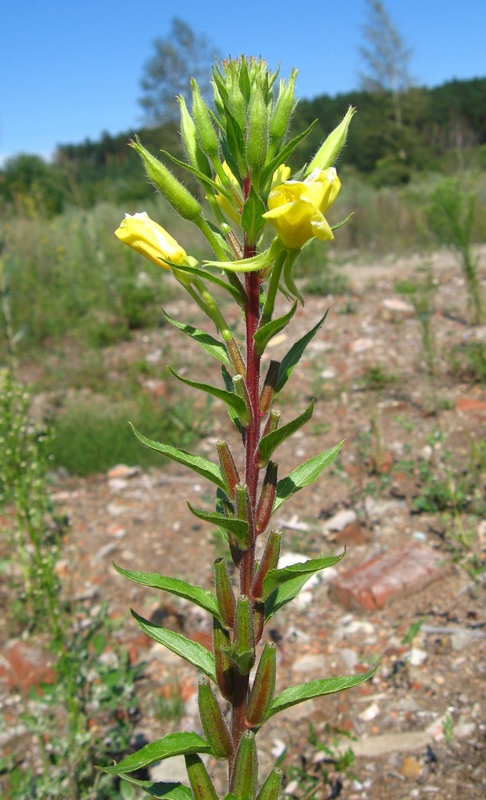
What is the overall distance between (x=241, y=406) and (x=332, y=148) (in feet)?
1.59

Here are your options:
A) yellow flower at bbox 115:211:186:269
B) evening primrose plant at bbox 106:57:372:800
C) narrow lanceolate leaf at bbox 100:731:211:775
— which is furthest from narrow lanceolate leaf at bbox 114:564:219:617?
yellow flower at bbox 115:211:186:269

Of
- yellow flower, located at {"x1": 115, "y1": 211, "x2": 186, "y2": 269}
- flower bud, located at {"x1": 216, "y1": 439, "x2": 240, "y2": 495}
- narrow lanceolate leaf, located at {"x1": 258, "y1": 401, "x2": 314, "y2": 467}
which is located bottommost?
flower bud, located at {"x1": 216, "y1": 439, "x2": 240, "y2": 495}

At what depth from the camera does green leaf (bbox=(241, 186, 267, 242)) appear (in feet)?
3.51

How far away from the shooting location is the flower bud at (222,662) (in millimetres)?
1181

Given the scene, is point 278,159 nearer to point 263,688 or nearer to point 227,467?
point 227,467

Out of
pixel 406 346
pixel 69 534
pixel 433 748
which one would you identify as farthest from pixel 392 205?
pixel 433 748

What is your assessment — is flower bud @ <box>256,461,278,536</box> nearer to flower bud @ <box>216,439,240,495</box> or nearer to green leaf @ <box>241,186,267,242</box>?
flower bud @ <box>216,439,240,495</box>

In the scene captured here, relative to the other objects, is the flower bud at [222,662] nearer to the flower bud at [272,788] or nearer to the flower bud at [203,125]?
the flower bud at [272,788]

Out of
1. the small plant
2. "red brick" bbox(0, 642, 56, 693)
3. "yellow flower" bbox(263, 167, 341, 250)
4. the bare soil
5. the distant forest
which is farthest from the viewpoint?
the distant forest

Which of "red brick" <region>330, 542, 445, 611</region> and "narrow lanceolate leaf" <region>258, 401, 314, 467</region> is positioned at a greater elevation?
"narrow lanceolate leaf" <region>258, 401, 314, 467</region>

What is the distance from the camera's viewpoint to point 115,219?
40.5 ft

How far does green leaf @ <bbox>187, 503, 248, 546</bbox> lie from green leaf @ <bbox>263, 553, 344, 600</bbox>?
0.08 m

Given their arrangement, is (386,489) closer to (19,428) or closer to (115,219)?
(19,428)

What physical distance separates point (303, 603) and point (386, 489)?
90 cm
